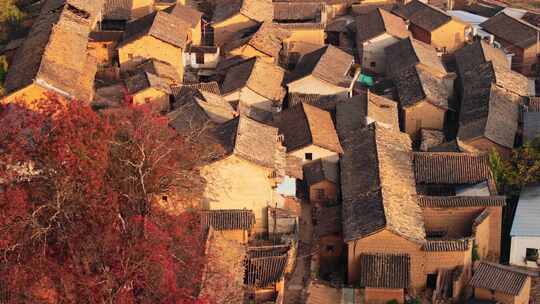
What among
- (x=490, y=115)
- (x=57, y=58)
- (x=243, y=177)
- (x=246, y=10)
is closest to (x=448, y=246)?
(x=243, y=177)

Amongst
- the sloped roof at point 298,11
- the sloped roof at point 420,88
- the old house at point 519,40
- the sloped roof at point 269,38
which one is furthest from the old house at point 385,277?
Result: the sloped roof at point 298,11

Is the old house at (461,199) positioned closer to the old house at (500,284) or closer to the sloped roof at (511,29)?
the old house at (500,284)

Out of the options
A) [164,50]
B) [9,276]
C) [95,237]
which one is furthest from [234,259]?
[164,50]

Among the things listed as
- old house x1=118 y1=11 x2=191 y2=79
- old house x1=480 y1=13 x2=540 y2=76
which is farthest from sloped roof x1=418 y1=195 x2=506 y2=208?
old house x1=480 y1=13 x2=540 y2=76

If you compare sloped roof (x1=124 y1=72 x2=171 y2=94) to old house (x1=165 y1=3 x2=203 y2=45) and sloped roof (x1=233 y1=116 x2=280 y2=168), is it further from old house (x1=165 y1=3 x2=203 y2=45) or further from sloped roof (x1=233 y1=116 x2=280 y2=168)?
old house (x1=165 y1=3 x2=203 y2=45)

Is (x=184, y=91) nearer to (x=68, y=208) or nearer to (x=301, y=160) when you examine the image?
(x=301, y=160)

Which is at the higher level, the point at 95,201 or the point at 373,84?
the point at 95,201

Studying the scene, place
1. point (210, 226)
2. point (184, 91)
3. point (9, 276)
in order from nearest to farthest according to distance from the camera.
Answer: point (9, 276), point (210, 226), point (184, 91)
